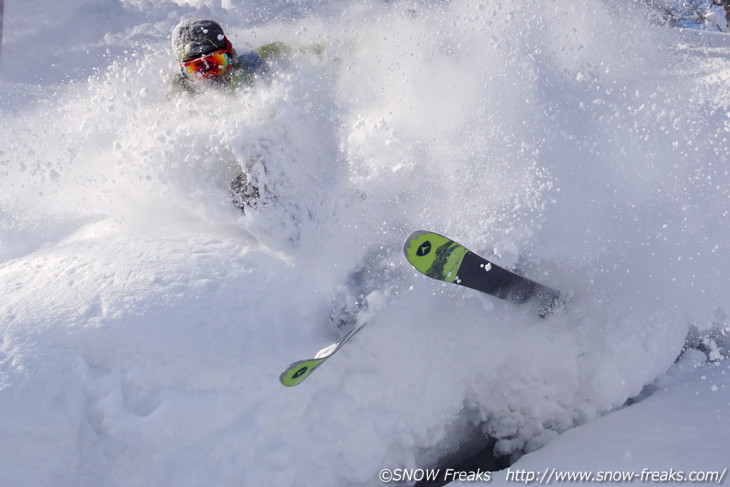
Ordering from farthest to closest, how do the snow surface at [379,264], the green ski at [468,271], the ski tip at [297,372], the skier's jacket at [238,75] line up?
the skier's jacket at [238,75], the green ski at [468,271], the snow surface at [379,264], the ski tip at [297,372]

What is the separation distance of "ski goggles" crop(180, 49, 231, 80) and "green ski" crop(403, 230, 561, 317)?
2.61 meters

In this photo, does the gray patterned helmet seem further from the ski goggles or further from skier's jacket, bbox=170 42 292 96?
skier's jacket, bbox=170 42 292 96

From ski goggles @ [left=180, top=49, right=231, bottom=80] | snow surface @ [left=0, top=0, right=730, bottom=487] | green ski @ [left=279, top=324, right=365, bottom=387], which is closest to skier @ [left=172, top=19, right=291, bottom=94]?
ski goggles @ [left=180, top=49, right=231, bottom=80]

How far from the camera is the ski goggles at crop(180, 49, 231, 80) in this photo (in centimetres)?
424

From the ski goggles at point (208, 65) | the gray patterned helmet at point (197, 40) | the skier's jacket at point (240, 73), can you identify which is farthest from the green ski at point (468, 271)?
the gray patterned helmet at point (197, 40)

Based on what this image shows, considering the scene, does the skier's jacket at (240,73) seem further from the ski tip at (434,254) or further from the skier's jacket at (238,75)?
the ski tip at (434,254)

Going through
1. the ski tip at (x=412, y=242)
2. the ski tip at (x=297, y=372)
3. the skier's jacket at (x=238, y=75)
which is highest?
the skier's jacket at (x=238, y=75)

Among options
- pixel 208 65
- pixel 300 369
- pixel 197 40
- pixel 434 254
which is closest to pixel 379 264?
pixel 434 254

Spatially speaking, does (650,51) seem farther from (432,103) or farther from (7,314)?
(7,314)

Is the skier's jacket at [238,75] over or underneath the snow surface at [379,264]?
over

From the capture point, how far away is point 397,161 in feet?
11.5

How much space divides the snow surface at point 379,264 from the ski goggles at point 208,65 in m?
0.28

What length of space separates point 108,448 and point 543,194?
285 centimetres

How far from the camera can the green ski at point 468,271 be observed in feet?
8.75
